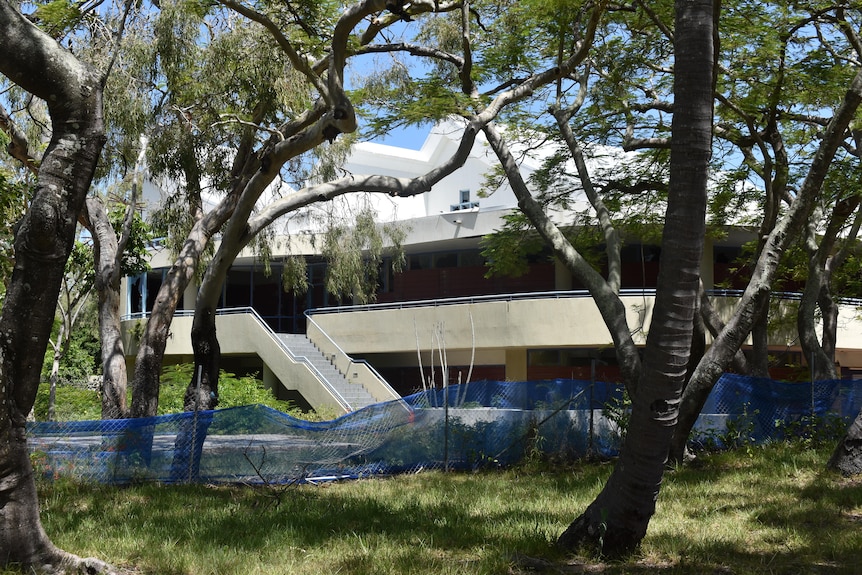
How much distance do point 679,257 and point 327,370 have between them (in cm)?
2318

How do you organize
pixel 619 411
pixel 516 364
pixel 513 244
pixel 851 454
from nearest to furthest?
1. pixel 851 454
2. pixel 619 411
3. pixel 513 244
4. pixel 516 364

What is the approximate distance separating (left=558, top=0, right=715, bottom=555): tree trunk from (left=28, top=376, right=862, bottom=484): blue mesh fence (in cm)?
546

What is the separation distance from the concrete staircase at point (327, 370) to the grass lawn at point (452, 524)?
→ 1406cm

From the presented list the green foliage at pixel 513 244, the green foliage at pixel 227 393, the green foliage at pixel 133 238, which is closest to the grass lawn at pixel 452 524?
the green foliage at pixel 513 244

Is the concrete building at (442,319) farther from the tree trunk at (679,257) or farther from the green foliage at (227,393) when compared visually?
the tree trunk at (679,257)

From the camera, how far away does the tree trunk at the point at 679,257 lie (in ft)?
23.3

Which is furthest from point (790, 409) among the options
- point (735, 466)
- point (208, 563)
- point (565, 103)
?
point (208, 563)

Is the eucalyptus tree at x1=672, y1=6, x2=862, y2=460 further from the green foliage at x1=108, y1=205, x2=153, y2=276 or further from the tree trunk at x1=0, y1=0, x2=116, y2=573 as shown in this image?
the green foliage at x1=108, y1=205, x2=153, y2=276

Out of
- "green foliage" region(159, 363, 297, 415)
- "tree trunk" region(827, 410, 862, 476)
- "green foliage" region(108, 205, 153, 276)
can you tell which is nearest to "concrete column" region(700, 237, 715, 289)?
"green foliage" region(159, 363, 297, 415)

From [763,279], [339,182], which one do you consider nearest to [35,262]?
[339,182]

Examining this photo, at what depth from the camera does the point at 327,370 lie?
96.8 feet

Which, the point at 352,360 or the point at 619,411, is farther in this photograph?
the point at 352,360

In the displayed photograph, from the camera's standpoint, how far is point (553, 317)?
86.3ft

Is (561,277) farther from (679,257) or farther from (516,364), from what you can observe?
(679,257)
